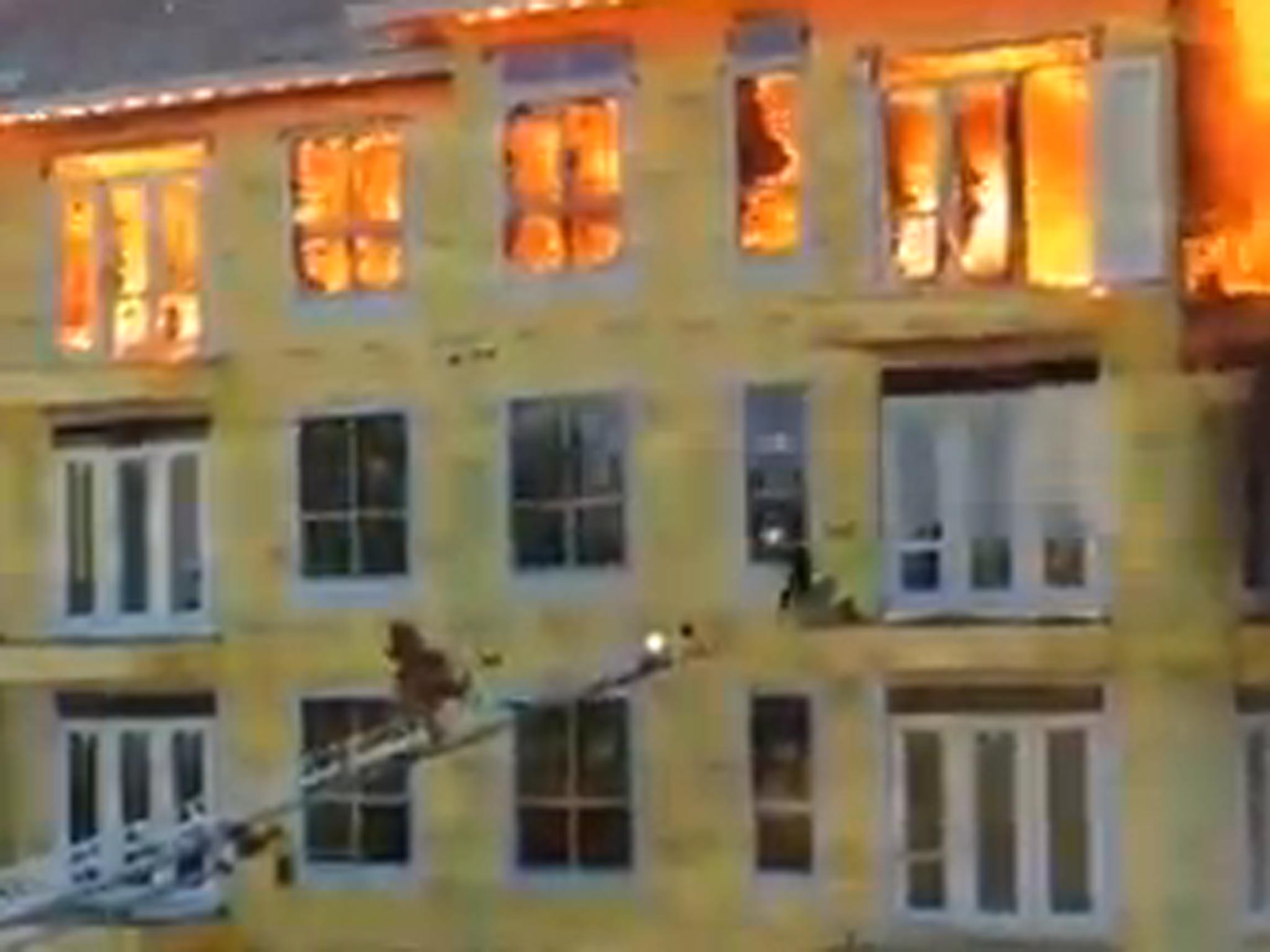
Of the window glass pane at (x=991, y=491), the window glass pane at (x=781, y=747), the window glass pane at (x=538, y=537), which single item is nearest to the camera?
the window glass pane at (x=991, y=491)

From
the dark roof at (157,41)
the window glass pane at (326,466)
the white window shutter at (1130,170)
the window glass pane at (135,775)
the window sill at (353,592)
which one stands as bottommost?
the window glass pane at (135,775)

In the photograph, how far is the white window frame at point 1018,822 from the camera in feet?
63.9

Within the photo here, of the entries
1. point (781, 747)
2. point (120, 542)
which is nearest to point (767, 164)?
point (781, 747)

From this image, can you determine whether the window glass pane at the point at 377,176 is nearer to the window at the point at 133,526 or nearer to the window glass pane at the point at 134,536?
the window at the point at 133,526

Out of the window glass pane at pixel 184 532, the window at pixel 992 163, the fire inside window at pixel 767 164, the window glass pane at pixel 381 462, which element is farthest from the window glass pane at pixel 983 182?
the window glass pane at pixel 184 532

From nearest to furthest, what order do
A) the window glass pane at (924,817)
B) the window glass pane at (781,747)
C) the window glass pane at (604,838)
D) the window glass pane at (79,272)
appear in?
the window glass pane at (924,817) → the window glass pane at (781,747) → the window glass pane at (604,838) → the window glass pane at (79,272)

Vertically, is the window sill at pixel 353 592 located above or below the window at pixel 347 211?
below

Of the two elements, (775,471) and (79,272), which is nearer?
(775,471)

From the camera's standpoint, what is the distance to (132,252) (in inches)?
906

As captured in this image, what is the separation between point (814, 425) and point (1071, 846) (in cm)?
279

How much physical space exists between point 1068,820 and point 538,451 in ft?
12.9

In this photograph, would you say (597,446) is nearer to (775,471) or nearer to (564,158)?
(775,471)

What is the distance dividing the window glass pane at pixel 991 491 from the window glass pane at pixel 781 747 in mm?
1339

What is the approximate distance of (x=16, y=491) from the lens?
23359 millimetres
